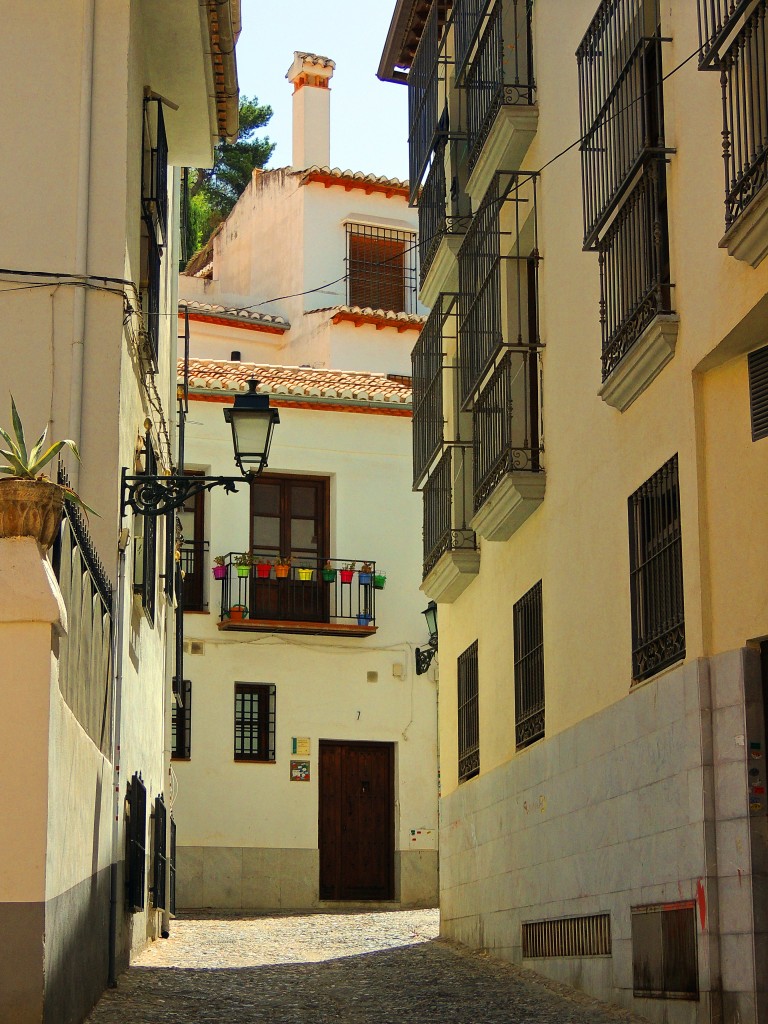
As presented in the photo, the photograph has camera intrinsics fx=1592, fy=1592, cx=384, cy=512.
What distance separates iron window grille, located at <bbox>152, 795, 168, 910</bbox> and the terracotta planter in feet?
26.3

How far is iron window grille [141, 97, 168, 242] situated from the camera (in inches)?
516

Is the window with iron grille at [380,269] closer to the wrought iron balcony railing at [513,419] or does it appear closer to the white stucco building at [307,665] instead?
the white stucco building at [307,665]

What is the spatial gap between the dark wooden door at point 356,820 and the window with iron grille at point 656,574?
15.0m

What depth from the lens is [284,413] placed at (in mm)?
25031

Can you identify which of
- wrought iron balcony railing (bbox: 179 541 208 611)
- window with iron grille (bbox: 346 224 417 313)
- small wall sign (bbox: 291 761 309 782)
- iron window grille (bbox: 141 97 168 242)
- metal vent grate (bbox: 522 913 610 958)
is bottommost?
metal vent grate (bbox: 522 913 610 958)

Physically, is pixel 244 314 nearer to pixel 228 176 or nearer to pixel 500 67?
pixel 228 176

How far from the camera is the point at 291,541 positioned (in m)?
24.9

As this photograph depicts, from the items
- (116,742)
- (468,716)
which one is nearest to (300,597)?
(468,716)

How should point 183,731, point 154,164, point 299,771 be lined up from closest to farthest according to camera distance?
point 154,164, point 183,731, point 299,771

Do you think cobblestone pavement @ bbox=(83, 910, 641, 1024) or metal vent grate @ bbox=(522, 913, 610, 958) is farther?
metal vent grate @ bbox=(522, 913, 610, 958)

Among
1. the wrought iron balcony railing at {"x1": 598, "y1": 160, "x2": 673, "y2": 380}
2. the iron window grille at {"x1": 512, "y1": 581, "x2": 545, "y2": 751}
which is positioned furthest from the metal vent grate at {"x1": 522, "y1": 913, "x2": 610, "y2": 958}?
the wrought iron balcony railing at {"x1": 598, "y1": 160, "x2": 673, "y2": 380}

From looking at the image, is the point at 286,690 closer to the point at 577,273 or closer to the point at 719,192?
the point at 577,273

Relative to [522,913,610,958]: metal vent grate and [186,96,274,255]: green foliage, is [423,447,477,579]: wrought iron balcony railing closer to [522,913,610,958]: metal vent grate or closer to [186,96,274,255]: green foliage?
[522,913,610,958]: metal vent grate

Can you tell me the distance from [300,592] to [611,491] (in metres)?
14.4
